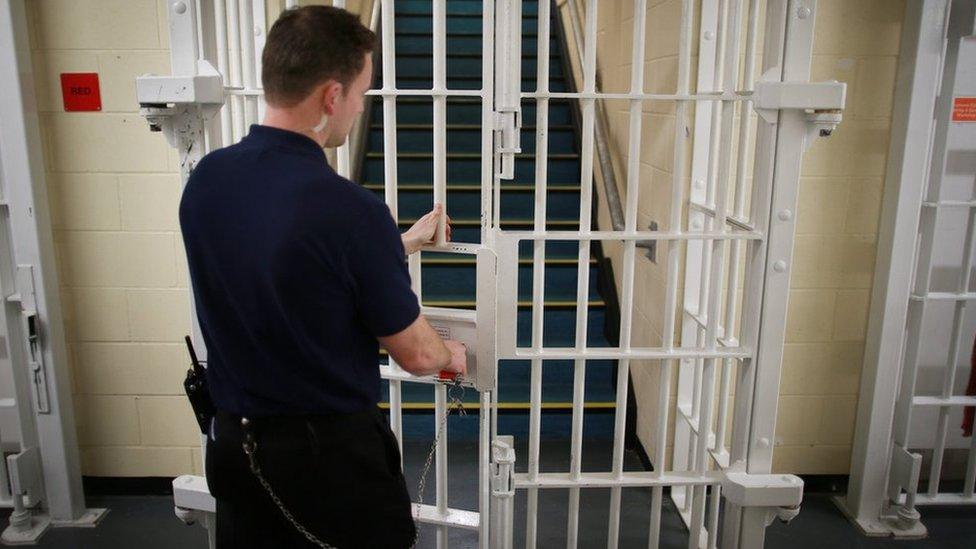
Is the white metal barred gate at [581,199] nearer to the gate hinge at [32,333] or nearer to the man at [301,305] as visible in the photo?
the man at [301,305]

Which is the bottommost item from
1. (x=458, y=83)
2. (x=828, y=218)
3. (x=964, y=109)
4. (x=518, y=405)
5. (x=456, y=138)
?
(x=518, y=405)

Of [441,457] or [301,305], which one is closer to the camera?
[301,305]

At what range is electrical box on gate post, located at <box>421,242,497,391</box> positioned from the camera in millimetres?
1741

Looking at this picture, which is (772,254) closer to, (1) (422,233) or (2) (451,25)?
(1) (422,233)

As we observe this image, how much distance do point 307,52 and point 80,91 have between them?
1.87m

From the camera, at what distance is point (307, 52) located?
1.27m

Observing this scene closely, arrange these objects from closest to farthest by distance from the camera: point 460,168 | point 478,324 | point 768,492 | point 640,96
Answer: point 478,324 → point 640,96 → point 768,492 → point 460,168

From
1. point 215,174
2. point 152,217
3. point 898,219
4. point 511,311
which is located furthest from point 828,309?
point 152,217

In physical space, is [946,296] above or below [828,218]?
below

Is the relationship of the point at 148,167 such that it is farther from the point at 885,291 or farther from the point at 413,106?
the point at 885,291

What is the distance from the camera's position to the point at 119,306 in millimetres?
2826

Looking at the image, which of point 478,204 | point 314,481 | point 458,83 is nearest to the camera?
point 314,481

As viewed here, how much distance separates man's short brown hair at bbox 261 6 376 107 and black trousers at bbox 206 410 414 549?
638mm

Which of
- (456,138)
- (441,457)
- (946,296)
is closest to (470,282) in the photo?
(456,138)
